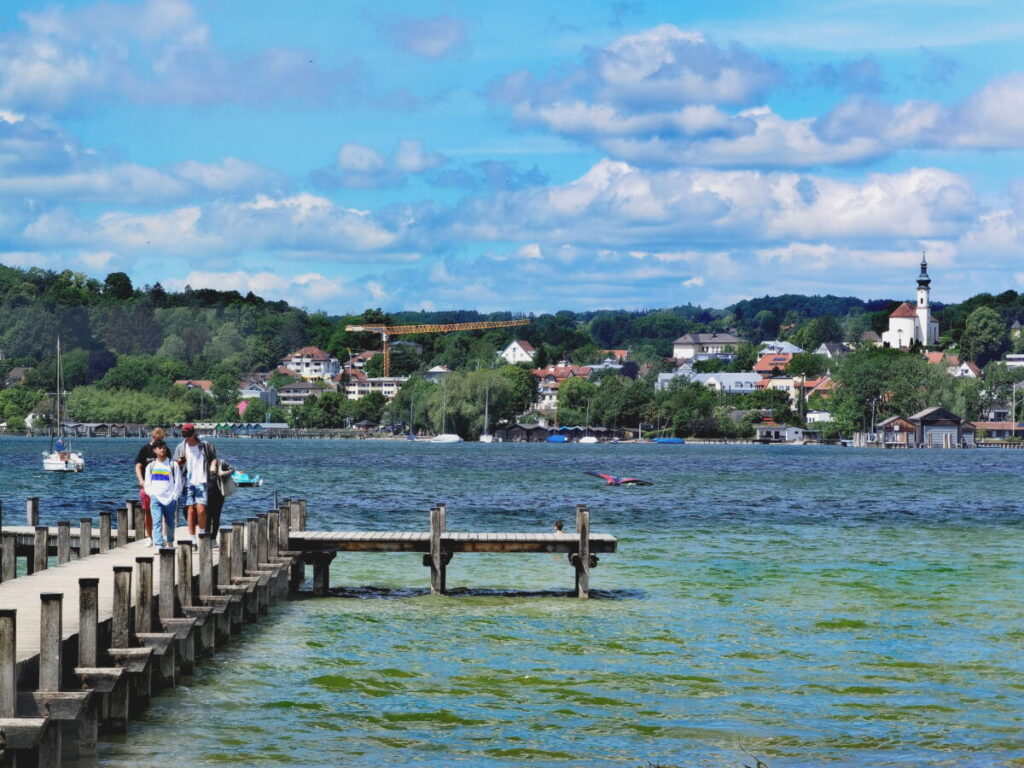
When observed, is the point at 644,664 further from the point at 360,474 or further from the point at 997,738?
the point at 360,474

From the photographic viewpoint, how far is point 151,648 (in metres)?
16.5

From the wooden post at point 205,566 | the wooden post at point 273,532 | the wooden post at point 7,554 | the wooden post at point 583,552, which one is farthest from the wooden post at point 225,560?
the wooden post at point 583,552

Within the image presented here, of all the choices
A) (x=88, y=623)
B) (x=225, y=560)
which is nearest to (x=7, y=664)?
(x=88, y=623)

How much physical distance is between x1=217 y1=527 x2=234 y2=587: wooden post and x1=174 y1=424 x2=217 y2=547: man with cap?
1957 mm

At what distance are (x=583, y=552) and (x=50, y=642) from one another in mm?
14717

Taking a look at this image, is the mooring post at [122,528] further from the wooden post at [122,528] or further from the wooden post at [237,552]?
the wooden post at [237,552]

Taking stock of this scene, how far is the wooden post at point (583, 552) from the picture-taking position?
26.5 metres

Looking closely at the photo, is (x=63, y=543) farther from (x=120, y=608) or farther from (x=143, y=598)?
(x=120, y=608)

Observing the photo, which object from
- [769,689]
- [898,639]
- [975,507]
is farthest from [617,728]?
[975,507]

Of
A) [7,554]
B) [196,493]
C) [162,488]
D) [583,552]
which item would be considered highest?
[162,488]

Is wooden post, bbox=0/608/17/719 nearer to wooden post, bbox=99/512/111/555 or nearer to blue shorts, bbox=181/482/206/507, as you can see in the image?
blue shorts, bbox=181/482/206/507

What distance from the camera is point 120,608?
52.7 feet

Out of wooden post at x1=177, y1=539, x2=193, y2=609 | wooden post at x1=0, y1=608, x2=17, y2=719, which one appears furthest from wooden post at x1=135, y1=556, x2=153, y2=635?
wooden post at x1=0, y1=608, x2=17, y2=719

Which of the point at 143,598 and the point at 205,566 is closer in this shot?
the point at 143,598
